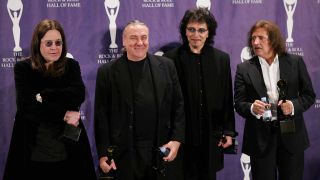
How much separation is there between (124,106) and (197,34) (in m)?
0.92

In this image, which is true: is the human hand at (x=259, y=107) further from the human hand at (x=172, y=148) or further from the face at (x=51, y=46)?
the face at (x=51, y=46)

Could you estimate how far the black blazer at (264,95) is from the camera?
3.95 metres

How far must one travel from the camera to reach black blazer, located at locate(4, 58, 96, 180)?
11.9 feet

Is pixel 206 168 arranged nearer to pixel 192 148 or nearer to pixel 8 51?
pixel 192 148

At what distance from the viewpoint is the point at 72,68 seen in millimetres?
3789

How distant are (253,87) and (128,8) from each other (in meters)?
1.59

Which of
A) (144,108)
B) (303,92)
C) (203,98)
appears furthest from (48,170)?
(303,92)

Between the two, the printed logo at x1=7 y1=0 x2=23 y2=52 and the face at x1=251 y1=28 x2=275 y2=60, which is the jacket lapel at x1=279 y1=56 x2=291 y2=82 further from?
the printed logo at x1=7 y1=0 x2=23 y2=52

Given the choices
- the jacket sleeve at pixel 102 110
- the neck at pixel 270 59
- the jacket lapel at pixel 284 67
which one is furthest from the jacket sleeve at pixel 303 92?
the jacket sleeve at pixel 102 110

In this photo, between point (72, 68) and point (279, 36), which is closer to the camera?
point (72, 68)

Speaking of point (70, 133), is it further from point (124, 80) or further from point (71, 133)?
point (124, 80)

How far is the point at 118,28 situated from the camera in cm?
475

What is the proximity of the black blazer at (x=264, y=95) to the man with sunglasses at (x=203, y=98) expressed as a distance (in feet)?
0.44

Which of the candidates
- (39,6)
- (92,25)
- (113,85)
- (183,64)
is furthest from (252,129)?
(39,6)
